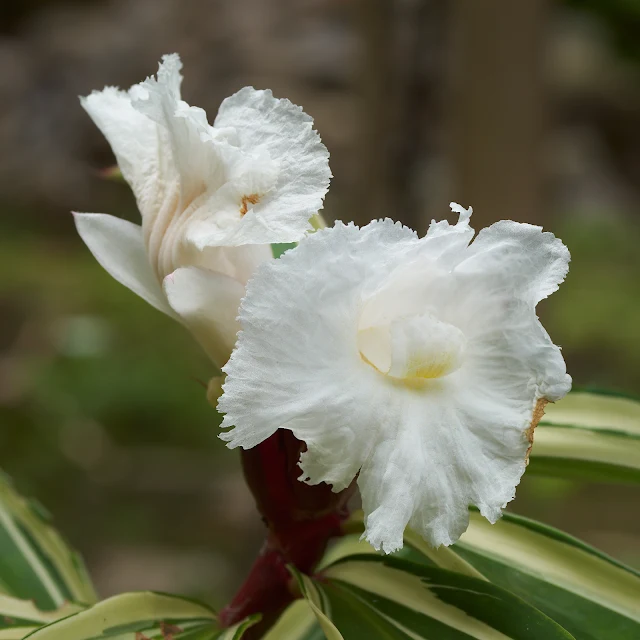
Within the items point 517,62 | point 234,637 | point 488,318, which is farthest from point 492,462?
point 517,62

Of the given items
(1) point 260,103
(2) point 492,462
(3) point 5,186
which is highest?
(3) point 5,186

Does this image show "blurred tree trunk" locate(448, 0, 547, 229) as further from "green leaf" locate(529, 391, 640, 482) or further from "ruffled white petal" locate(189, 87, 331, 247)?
"ruffled white petal" locate(189, 87, 331, 247)

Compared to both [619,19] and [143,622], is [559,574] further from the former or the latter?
[619,19]

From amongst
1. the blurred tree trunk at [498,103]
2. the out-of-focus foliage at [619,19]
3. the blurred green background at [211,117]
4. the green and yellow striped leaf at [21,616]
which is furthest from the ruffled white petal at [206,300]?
the out-of-focus foliage at [619,19]

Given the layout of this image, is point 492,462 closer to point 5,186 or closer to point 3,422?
point 3,422

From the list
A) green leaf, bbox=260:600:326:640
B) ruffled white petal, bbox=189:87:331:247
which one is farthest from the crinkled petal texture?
green leaf, bbox=260:600:326:640

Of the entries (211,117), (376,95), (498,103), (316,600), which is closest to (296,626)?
(316,600)

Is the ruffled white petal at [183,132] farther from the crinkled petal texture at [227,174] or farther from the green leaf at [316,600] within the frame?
the green leaf at [316,600]
